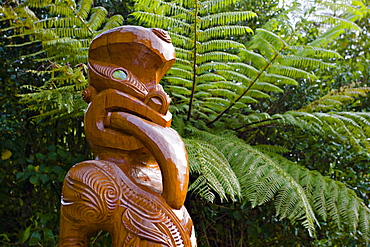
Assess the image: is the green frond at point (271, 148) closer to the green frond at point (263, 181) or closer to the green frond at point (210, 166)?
the green frond at point (263, 181)

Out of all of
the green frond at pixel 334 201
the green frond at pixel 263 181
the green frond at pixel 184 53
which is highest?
the green frond at pixel 184 53

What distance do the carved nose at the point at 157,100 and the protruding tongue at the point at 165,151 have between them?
5 cm

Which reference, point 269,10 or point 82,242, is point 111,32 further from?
point 269,10

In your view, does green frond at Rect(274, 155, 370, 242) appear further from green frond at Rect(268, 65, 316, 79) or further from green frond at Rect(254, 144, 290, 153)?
green frond at Rect(268, 65, 316, 79)

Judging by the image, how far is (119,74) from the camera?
92 cm

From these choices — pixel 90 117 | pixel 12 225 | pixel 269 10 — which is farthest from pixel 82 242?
pixel 269 10

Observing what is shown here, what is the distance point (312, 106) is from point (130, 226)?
166 cm

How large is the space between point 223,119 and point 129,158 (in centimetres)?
139

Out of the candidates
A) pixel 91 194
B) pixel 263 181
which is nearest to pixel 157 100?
pixel 91 194

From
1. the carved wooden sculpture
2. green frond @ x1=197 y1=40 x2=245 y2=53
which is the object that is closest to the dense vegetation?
green frond @ x1=197 y1=40 x2=245 y2=53

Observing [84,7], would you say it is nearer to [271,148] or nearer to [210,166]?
[210,166]

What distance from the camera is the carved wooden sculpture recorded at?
0.83 m

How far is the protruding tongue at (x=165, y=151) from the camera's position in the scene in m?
0.84

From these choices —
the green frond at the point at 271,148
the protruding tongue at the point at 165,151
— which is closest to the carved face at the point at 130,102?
the protruding tongue at the point at 165,151
